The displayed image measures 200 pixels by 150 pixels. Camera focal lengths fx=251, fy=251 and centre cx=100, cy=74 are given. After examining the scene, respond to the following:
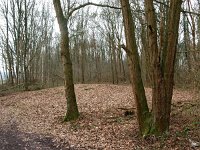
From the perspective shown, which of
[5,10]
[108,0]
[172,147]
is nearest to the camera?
[172,147]

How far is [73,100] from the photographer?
10.9 metres

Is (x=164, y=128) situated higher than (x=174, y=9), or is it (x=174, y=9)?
(x=174, y=9)

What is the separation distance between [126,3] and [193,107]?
389cm

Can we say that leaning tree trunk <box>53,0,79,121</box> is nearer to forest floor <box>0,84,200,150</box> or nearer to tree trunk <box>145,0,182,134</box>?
forest floor <box>0,84,200,150</box>

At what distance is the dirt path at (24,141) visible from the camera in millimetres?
7418

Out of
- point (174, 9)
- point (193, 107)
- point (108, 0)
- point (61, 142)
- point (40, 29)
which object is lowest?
point (61, 142)

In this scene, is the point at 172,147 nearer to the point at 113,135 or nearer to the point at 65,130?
the point at 113,135

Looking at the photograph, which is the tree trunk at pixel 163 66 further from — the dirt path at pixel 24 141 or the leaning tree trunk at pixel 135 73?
the dirt path at pixel 24 141

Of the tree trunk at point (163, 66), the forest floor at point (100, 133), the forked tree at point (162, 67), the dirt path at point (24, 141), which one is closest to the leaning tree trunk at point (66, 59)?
the forest floor at point (100, 133)

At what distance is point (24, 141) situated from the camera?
319 inches

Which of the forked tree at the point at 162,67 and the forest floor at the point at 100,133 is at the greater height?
the forked tree at the point at 162,67

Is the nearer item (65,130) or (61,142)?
(61,142)

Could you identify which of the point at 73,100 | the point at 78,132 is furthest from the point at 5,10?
the point at 78,132

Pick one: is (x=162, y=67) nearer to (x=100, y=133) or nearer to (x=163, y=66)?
(x=163, y=66)
